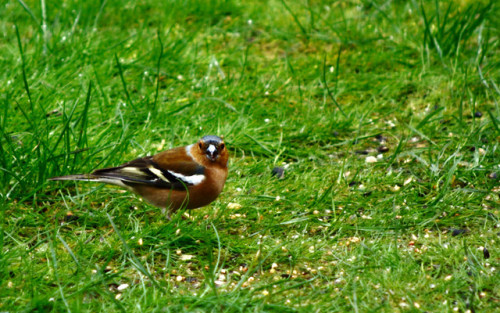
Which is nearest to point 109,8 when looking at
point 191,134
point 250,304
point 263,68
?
point 263,68

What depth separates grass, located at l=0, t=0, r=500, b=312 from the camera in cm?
364

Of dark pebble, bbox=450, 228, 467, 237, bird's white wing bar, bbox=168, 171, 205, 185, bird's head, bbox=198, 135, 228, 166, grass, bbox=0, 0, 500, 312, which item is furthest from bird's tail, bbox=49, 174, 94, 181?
dark pebble, bbox=450, 228, 467, 237

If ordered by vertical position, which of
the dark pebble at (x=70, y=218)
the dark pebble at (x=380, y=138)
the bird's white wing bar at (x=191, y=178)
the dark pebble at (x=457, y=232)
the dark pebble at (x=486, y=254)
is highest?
the bird's white wing bar at (x=191, y=178)

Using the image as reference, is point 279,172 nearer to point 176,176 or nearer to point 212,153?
point 212,153

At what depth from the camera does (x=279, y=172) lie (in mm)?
5113

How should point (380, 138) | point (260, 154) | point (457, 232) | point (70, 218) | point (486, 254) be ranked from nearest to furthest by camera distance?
point (486, 254) < point (457, 232) < point (70, 218) < point (260, 154) < point (380, 138)

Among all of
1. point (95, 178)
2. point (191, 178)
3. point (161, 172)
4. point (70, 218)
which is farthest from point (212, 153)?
point (70, 218)

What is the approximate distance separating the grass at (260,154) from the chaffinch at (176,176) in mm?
185

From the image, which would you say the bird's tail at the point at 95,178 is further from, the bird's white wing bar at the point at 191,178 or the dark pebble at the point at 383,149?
the dark pebble at the point at 383,149

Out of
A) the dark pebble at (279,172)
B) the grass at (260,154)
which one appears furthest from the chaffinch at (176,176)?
the dark pebble at (279,172)

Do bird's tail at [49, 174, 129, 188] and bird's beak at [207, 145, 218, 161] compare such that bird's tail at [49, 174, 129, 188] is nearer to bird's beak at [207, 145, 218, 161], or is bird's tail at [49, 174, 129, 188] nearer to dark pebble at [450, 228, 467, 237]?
bird's beak at [207, 145, 218, 161]

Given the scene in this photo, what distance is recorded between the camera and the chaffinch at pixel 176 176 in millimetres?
4340

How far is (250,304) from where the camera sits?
339 centimetres

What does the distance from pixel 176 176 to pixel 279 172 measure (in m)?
0.96
